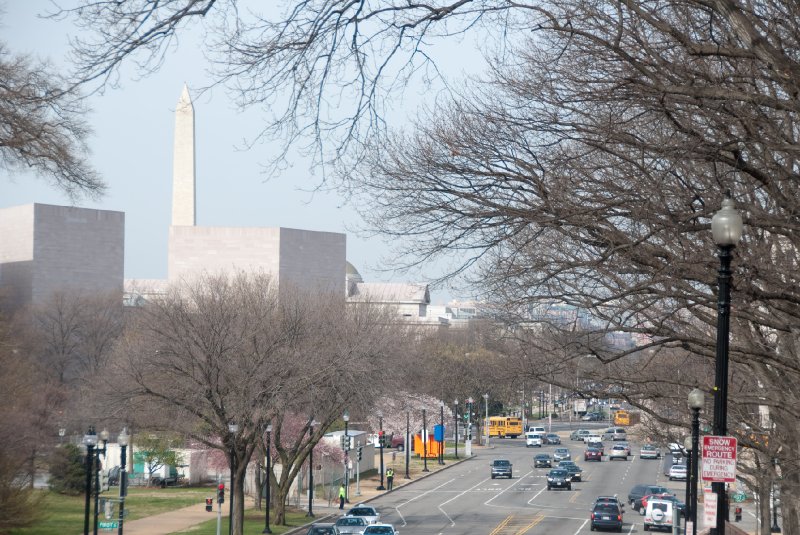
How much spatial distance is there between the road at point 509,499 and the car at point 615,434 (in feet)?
49.6

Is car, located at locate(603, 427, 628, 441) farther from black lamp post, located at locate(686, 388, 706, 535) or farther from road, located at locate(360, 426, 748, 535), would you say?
black lamp post, located at locate(686, 388, 706, 535)

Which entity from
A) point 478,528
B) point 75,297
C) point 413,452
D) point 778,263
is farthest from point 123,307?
point 778,263

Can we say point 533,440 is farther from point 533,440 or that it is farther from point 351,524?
point 351,524

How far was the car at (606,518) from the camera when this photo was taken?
150ft

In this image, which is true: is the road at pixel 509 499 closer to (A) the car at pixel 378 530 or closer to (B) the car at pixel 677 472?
(B) the car at pixel 677 472

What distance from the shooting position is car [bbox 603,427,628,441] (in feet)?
344

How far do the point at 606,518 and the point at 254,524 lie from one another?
14344mm

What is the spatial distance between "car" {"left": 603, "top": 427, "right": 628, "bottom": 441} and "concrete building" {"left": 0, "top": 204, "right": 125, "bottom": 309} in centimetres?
4746

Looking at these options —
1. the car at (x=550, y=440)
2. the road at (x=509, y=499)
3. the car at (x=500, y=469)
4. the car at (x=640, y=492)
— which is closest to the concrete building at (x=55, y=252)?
the car at (x=550, y=440)

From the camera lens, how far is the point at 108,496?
2128 inches

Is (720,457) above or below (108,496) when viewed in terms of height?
above

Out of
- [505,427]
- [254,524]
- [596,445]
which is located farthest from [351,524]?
[505,427]

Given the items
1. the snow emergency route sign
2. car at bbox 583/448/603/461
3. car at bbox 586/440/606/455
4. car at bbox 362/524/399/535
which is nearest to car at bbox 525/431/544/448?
car at bbox 586/440/606/455

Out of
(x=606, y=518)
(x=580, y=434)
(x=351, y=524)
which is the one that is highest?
(x=351, y=524)
